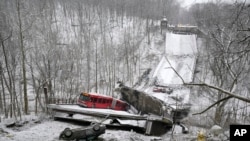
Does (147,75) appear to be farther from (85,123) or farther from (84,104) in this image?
(85,123)

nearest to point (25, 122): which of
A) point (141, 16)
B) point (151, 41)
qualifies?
point (151, 41)

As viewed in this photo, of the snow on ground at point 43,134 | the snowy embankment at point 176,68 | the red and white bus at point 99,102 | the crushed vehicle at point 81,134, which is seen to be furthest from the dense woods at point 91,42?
the crushed vehicle at point 81,134

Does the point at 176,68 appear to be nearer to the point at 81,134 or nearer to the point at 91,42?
the point at 91,42

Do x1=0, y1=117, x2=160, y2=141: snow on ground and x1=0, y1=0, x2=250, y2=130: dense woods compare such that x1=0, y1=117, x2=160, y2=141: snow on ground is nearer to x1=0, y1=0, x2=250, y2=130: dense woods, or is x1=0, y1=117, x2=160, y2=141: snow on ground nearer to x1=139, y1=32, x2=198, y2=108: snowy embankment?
x1=0, y1=0, x2=250, y2=130: dense woods

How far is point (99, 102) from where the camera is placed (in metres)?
16.8

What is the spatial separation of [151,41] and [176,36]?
5.60 metres

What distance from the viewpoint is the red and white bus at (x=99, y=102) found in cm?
1622

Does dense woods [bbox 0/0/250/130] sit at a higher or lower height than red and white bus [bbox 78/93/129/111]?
higher

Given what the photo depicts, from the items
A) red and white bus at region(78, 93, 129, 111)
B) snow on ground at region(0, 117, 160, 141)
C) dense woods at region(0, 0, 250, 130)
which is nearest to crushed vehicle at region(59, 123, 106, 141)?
snow on ground at region(0, 117, 160, 141)

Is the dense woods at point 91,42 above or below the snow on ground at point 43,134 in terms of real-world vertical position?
above

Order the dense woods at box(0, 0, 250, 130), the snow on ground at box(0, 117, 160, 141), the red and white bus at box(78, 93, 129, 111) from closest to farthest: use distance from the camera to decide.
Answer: the snow on ground at box(0, 117, 160, 141)
the red and white bus at box(78, 93, 129, 111)
the dense woods at box(0, 0, 250, 130)

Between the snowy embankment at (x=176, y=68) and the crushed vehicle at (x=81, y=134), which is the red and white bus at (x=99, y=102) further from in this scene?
the crushed vehicle at (x=81, y=134)

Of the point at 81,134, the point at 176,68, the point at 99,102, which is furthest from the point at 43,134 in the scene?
the point at 176,68

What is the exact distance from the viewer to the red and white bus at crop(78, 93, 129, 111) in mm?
16222
